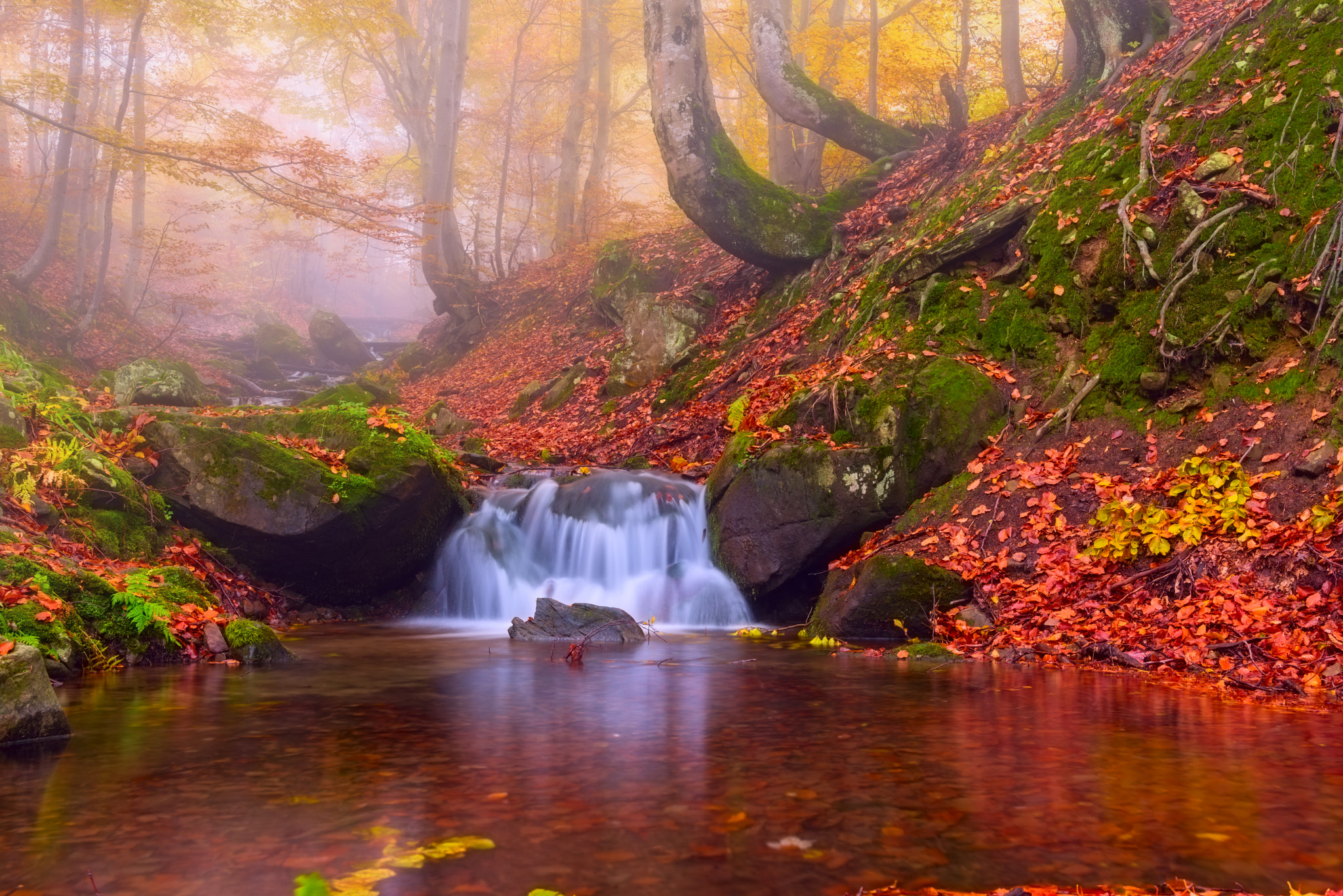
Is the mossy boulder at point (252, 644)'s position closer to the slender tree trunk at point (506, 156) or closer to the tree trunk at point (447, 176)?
the tree trunk at point (447, 176)

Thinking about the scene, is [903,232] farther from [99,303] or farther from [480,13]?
[480,13]

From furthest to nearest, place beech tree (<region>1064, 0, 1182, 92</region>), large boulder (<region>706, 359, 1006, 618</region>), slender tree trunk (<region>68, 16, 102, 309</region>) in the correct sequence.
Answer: slender tree trunk (<region>68, 16, 102, 309</region>) → beech tree (<region>1064, 0, 1182, 92</region>) → large boulder (<region>706, 359, 1006, 618</region>)

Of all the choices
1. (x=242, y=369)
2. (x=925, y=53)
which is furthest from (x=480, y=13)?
(x=925, y=53)

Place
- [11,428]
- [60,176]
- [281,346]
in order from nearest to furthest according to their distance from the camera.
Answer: [11,428] → [60,176] → [281,346]

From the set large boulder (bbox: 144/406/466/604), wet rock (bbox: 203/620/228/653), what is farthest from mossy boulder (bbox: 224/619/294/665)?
large boulder (bbox: 144/406/466/604)

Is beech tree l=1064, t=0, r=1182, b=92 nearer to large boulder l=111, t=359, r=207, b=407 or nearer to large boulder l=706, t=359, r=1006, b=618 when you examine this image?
large boulder l=706, t=359, r=1006, b=618

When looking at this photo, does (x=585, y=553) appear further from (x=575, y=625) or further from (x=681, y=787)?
(x=681, y=787)

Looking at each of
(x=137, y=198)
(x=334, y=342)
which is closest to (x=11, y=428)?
(x=137, y=198)

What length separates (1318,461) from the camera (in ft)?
18.4

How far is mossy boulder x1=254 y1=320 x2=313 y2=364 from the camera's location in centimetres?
2830

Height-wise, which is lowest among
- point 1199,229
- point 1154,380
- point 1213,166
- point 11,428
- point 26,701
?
point 26,701

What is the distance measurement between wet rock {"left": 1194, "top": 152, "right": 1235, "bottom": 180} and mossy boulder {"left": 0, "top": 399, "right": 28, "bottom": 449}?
10.9 meters

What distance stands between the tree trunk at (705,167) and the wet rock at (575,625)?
731 centimetres

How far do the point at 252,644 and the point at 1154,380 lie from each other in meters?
7.37
